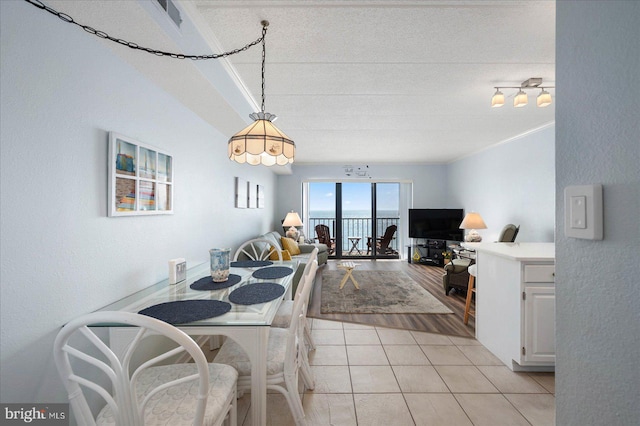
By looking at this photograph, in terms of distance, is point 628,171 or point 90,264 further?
point 90,264

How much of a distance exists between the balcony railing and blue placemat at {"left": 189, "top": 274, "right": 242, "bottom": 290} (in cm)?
531

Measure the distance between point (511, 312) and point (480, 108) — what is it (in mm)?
2314

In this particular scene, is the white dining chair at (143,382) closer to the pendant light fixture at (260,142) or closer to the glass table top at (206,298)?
the glass table top at (206,298)

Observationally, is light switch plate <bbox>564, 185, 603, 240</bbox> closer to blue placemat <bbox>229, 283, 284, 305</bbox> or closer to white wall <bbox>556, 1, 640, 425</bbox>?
white wall <bbox>556, 1, 640, 425</bbox>

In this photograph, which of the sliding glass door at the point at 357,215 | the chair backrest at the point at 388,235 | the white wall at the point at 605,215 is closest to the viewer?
the white wall at the point at 605,215

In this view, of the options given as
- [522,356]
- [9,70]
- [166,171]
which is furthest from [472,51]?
[9,70]

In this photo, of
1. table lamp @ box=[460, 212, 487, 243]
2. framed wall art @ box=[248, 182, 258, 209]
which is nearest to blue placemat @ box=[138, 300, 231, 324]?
framed wall art @ box=[248, 182, 258, 209]

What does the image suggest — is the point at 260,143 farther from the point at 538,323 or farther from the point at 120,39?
the point at 538,323

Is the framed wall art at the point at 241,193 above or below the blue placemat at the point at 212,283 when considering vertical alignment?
above

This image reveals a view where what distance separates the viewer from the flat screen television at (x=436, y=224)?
5840mm

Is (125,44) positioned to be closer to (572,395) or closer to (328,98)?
(328,98)

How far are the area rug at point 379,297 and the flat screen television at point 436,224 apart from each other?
1.57 m

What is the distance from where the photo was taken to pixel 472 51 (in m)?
2.01

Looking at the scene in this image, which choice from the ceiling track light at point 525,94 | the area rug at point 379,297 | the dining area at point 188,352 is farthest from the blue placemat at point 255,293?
the ceiling track light at point 525,94
